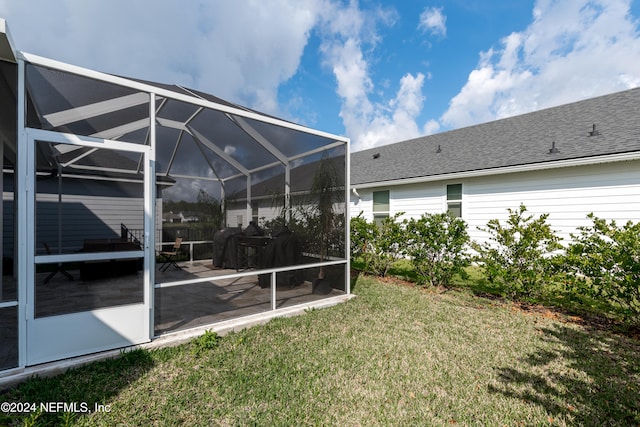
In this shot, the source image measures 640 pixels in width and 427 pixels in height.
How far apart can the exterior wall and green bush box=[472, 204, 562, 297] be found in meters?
2.84

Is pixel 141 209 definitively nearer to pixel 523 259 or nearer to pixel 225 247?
pixel 225 247

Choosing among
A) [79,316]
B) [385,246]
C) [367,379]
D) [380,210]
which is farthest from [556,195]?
[79,316]

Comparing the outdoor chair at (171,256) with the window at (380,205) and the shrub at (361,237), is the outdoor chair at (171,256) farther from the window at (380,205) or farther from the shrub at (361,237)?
the window at (380,205)

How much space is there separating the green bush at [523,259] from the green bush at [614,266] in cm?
36

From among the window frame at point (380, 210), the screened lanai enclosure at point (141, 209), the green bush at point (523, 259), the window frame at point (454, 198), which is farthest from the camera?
the window frame at point (380, 210)

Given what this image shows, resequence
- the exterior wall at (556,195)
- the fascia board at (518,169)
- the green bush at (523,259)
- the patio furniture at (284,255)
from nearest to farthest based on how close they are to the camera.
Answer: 1. the green bush at (523,259)
2. the patio furniture at (284,255)
3. the fascia board at (518,169)
4. the exterior wall at (556,195)

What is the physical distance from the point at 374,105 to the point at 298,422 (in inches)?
745

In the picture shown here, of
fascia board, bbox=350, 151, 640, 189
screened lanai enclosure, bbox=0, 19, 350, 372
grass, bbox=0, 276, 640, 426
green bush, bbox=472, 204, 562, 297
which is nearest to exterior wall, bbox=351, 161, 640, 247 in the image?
fascia board, bbox=350, 151, 640, 189

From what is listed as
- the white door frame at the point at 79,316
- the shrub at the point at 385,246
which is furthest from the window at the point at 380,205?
the white door frame at the point at 79,316

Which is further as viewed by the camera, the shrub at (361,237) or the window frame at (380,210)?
the window frame at (380,210)

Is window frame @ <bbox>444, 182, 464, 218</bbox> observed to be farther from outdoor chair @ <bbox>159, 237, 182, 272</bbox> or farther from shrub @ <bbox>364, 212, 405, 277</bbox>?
outdoor chair @ <bbox>159, 237, 182, 272</bbox>

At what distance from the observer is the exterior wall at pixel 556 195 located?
257 inches

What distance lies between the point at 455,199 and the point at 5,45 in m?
9.78

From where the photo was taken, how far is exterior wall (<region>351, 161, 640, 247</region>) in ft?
21.4
